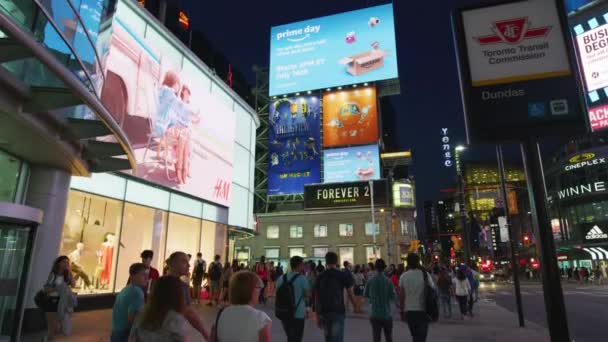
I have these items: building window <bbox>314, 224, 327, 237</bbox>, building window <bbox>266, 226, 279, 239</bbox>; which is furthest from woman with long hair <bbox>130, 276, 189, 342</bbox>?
building window <bbox>266, 226, 279, 239</bbox>

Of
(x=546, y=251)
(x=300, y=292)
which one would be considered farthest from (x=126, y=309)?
(x=546, y=251)

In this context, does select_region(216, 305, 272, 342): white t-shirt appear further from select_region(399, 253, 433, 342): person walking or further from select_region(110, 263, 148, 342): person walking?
select_region(399, 253, 433, 342): person walking

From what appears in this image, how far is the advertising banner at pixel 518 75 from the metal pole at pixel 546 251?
35cm

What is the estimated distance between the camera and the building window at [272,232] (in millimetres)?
47906

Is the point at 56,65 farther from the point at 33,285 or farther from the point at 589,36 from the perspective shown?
the point at 589,36

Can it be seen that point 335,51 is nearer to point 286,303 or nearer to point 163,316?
point 286,303

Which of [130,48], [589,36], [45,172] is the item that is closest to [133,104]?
[130,48]

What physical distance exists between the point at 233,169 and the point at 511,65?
20431 millimetres

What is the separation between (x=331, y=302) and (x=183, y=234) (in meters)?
14.9

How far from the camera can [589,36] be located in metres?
41.3

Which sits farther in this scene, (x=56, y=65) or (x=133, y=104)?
(x=133, y=104)

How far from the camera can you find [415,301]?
654 centimetres

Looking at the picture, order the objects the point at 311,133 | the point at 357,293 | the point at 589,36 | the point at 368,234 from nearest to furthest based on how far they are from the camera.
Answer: the point at 357,293
the point at 589,36
the point at 368,234
the point at 311,133

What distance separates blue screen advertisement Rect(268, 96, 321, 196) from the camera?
48500 mm
